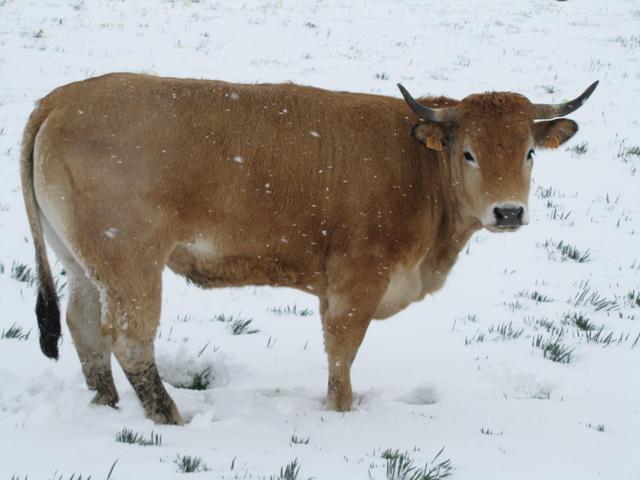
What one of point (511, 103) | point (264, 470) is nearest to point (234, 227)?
point (264, 470)

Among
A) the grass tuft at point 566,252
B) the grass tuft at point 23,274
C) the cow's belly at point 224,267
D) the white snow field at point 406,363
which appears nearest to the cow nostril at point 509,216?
the white snow field at point 406,363

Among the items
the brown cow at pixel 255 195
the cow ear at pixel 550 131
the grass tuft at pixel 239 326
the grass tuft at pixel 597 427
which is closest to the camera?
the brown cow at pixel 255 195

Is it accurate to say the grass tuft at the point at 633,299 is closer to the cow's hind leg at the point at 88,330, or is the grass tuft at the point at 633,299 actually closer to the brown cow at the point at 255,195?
the brown cow at the point at 255,195

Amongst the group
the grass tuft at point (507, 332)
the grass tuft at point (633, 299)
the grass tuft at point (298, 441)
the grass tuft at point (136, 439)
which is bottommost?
Result: the grass tuft at point (507, 332)

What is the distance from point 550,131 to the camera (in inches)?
220

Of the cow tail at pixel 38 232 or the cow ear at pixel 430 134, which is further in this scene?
the cow ear at pixel 430 134

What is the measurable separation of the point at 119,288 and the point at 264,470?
145 centimetres

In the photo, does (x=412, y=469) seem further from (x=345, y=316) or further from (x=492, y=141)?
(x=492, y=141)

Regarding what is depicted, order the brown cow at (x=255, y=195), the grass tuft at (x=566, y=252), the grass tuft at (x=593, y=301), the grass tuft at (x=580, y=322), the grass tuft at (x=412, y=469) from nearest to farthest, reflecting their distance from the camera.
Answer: the grass tuft at (x=412, y=469) < the brown cow at (x=255, y=195) < the grass tuft at (x=580, y=322) < the grass tuft at (x=593, y=301) < the grass tuft at (x=566, y=252)

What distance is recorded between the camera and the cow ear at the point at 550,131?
18.3 ft

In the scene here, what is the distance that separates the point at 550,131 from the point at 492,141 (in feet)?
1.85

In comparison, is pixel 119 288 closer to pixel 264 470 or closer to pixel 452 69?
pixel 264 470

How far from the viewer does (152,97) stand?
501 cm

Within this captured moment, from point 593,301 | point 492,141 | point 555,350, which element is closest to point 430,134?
point 492,141
